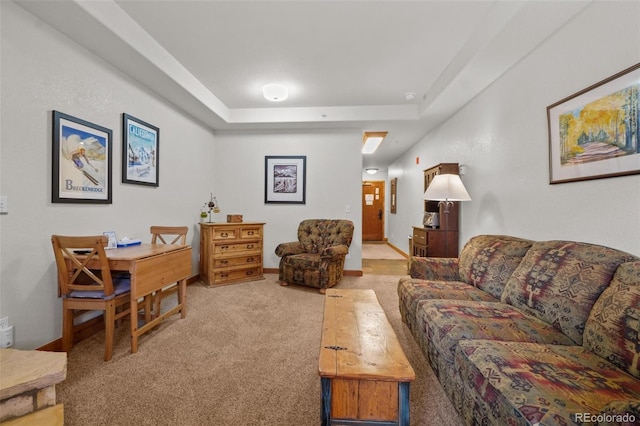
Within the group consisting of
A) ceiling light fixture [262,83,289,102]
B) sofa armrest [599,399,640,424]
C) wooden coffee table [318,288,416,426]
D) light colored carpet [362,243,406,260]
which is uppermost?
ceiling light fixture [262,83,289,102]

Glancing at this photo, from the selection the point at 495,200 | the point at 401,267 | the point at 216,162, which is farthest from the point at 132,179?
the point at 401,267

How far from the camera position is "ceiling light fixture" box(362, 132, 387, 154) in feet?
15.9

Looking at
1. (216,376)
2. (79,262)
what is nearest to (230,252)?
(79,262)

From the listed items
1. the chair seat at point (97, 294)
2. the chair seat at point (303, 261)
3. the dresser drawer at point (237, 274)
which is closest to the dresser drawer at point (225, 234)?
the dresser drawer at point (237, 274)

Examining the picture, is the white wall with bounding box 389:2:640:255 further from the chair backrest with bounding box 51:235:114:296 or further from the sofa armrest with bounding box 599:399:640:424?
the chair backrest with bounding box 51:235:114:296

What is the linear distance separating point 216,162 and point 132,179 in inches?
74.0

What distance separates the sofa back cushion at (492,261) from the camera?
1995 millimetres

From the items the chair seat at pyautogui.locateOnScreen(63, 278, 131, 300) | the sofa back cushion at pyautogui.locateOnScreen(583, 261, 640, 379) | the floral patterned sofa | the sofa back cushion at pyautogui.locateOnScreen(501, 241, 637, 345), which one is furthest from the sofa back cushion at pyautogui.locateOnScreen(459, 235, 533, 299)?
the chair seat at pyautogui.locateOnScreen(63, 278, 131, 300)

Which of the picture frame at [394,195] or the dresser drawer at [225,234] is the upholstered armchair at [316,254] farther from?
the picture frame at [394,195]

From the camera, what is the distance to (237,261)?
381cm

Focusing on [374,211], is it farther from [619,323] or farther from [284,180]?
[619,323]

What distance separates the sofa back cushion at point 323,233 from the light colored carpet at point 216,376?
135 cm

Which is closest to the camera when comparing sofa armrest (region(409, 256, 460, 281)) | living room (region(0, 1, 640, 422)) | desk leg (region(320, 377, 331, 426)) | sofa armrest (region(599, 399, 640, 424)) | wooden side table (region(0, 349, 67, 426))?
→ sofa armrest (region(599, 399, 640, 424))

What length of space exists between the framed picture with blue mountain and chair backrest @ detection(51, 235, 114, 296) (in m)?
3.25
